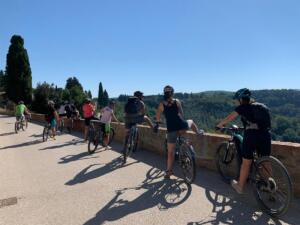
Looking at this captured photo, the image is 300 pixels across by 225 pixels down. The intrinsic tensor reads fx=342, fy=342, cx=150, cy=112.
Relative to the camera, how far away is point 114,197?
19.6ft

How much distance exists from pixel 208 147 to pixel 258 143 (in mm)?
2644

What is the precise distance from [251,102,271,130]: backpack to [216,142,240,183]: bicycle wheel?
1430mm

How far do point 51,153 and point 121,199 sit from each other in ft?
20.4

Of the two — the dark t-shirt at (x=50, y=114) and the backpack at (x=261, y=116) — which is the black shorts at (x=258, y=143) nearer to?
the backpack at (x=261, y=116)

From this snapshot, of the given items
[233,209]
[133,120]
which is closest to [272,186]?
[233,209]

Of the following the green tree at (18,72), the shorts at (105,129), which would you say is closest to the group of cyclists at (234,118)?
the shorts at (105,129)

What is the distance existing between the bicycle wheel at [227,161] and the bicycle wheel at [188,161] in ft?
2.54

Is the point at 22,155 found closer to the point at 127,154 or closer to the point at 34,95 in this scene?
the point at 127,154

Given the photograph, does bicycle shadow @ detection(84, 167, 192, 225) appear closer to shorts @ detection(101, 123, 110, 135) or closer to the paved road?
the paved road

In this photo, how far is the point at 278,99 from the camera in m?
101

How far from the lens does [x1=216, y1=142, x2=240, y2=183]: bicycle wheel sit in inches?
269

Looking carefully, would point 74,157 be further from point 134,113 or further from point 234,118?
point 234,118

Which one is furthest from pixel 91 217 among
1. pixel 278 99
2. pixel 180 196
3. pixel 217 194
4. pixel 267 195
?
pixel 278 99

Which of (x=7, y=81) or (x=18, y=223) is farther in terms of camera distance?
(x=7, y=81)
